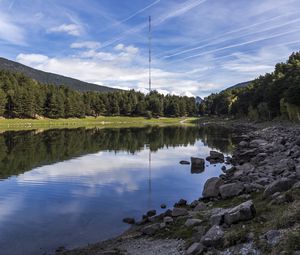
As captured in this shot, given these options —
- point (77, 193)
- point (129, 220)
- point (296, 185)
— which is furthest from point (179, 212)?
point (77, 193)

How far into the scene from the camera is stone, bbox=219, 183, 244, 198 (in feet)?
74.6

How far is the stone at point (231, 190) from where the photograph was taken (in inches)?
895

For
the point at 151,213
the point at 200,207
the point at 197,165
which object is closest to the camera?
the point at 200,207

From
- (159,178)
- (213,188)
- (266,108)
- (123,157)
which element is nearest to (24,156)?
(123,157)

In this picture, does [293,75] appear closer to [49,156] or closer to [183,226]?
[49,156]

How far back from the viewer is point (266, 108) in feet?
383

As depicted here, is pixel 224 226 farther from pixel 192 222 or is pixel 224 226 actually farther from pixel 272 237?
pixel 192 222

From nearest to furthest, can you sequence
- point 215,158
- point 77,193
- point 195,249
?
point 195,249, point 77,193, point 215,158

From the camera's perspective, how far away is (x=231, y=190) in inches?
903

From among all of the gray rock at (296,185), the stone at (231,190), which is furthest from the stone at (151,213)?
the gray rock at (296,185)

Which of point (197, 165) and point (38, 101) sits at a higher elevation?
point (38, 101)

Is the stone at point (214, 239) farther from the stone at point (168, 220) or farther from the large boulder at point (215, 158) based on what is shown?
the large boulder at point (215, 158)

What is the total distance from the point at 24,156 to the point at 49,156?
3.25 metres

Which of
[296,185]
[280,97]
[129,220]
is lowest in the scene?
[129,220]
